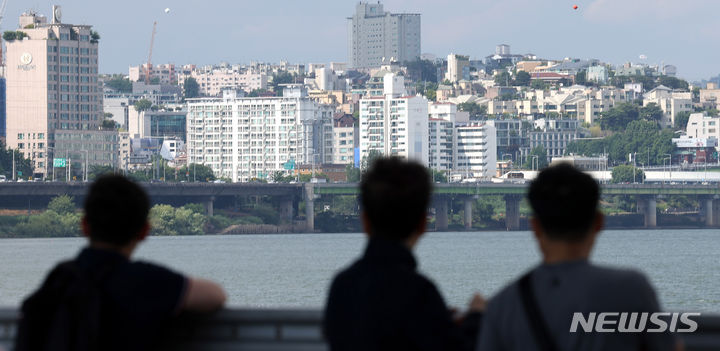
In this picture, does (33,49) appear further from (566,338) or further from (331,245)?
(566,338)

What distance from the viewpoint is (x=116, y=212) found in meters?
3.64

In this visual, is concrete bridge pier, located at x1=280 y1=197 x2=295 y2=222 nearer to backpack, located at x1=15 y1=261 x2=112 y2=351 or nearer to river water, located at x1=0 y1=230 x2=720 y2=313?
river water, located at x1=0 y1=230 x2=720 y2=313

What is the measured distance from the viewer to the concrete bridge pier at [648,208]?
10912cm

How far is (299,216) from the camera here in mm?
108750

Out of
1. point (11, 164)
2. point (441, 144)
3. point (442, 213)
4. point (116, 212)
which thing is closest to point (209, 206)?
point (442, 213)

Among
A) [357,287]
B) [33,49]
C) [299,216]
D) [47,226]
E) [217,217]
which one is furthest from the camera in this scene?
[33,49]

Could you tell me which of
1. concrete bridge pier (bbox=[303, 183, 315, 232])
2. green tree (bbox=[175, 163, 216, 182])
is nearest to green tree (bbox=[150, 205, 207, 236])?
concrete bridge pier (bbox=[303, 183, 315, 232])

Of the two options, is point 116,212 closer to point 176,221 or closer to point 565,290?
point 565,290

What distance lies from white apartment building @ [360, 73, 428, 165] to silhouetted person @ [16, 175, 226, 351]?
163988 millimetres

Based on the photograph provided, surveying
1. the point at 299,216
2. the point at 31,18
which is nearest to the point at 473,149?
the point at 31,18

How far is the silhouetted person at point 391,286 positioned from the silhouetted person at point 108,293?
46cm

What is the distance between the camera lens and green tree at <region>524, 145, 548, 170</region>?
6650 inches

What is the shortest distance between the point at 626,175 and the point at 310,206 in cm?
4338

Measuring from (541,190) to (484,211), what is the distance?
11028cm
